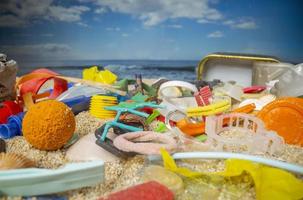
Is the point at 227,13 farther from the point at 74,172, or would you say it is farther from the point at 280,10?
the point at 74,172

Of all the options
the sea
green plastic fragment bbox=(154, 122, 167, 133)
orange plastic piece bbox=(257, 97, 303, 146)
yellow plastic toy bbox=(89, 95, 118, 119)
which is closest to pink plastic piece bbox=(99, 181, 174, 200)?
green plastic fragment bbox=(154, 122, 167, 133)

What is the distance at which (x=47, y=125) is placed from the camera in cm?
81

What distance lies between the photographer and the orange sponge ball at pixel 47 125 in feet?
2.65

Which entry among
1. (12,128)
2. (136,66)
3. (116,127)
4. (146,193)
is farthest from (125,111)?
(136,66)

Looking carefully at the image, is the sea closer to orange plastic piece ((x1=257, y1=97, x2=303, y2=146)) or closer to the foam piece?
orange plastic piece ((x1=257, y1=97, x2=303, y2=146))

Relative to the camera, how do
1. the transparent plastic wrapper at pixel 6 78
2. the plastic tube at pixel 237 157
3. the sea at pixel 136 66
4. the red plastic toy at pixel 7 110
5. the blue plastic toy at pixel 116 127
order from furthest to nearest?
the sea at pixel 136 66, the transparent plastic wrapper at pixel 6 78, the red plastic toy at pixel 7 110, the blue plastic toy at pixel 116 127, the plastic tube at pixel 237 157

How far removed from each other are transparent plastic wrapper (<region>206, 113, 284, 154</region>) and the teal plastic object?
0.37 meters

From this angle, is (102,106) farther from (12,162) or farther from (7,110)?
(12,162)

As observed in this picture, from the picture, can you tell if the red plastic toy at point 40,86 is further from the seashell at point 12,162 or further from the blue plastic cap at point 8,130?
the seashell at point 12,162

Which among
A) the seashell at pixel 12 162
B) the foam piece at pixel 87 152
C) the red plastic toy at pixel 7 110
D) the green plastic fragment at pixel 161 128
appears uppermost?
the red plastic toy at pixel 7 110

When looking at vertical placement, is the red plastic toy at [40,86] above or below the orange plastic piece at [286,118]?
above

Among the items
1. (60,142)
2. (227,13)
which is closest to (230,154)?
(60,142)

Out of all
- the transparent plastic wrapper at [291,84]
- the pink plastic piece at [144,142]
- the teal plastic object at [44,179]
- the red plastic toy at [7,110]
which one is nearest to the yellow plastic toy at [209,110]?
the pink plastic piece at [144,142]

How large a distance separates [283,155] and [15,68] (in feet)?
3.24
